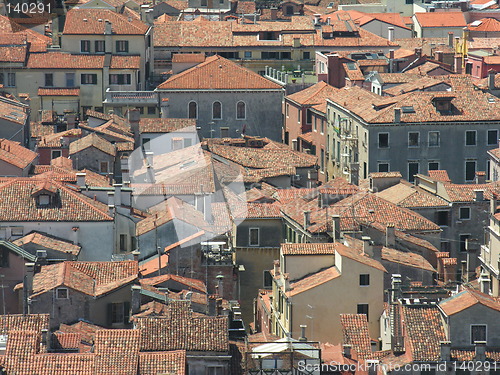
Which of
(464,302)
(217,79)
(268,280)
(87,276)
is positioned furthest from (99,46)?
(464,302)

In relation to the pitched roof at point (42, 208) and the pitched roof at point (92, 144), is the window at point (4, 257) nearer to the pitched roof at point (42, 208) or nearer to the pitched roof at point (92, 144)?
the pitched roof at point (42, 208)

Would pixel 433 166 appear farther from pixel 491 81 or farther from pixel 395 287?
pixel 395 287

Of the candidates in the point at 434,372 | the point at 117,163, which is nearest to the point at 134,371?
the point at 434,372

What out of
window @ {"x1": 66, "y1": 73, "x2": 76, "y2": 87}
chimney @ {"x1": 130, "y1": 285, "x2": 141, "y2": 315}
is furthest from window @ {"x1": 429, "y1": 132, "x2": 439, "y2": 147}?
chimney @ {"x1": 130, "y1": 285, "x2": 141, "y2": 315}

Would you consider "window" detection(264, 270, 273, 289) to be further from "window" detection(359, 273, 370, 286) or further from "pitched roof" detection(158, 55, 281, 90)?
"pitched roof" detection(158, 55, 281, 90)

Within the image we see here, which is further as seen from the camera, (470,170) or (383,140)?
(470,170)

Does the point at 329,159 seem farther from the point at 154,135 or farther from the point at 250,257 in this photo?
the point at 250,257
